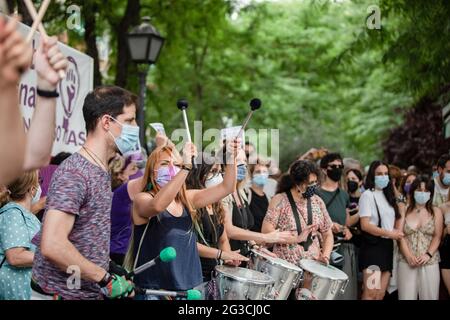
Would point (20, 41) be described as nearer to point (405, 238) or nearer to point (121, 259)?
point (121, 259)

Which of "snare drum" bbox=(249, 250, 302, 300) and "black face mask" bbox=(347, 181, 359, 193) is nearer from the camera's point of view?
"snare drum" bbox=(249, 250, 302, 300)

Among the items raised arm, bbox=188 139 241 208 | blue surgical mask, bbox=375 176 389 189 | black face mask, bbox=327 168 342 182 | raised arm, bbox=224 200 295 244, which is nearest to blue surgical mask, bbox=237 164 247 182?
raised arm, bbox=224 200 295 244

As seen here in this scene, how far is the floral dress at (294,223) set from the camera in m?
7.57

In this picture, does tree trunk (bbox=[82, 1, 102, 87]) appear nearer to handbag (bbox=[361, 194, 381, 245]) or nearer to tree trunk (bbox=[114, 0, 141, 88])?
tree trunk (bbox=[114, 0, 141, 88])

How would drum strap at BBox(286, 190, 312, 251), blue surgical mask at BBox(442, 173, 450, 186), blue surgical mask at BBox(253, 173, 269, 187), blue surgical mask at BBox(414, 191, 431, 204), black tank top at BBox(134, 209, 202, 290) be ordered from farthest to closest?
blue surgical mask at BBox(442, 173, 450, 186), blue surgical mask at BBox(414, 191, 431, 204), blue surgical mask at BBox(253, 173, 269, 187), drum strap at BBox(286, 190, 312, 251), black tank top at BBox(134, 209, 202, 290)

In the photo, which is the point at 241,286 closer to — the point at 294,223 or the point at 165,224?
the point at 165,224

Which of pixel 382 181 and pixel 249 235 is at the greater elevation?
pixel 382 181

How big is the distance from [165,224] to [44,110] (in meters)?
2.49

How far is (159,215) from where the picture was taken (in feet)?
17.1

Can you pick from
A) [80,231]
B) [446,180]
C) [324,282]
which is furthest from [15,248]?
[446,180]

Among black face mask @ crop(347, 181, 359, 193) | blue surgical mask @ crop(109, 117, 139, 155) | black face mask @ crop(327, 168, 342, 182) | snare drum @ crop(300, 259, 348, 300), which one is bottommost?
snare drum @ crop(300, 259, 348, 300)

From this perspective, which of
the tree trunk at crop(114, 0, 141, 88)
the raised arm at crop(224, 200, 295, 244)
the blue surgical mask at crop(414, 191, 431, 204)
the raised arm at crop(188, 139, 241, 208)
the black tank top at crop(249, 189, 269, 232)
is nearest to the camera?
the raised arm at crop(188, 139, 241, 208)

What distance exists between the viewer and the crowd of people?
9.20 ft

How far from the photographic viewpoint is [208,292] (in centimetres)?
591
